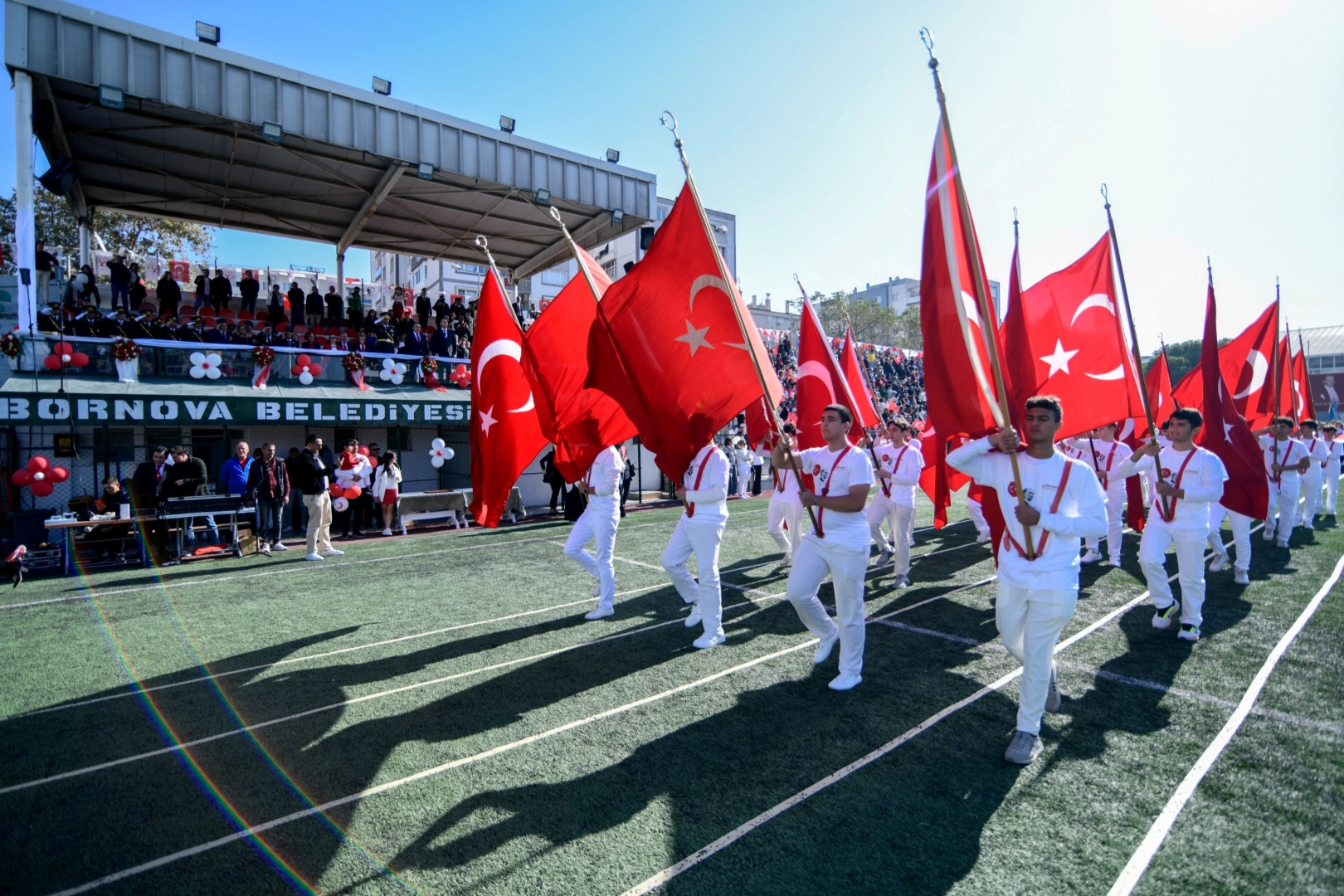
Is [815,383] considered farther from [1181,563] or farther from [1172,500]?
[1181,563]

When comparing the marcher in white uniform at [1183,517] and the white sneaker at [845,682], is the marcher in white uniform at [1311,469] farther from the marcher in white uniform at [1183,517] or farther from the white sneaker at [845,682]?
the white sneaker at [845,682]

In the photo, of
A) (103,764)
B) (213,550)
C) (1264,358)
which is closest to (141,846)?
(103,764)

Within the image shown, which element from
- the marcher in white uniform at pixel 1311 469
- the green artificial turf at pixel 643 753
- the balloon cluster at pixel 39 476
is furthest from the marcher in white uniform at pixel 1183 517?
the balloon cluster at pixel 39 476

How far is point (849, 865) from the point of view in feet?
10.9

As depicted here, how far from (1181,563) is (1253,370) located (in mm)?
6131

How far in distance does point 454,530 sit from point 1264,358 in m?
15.6

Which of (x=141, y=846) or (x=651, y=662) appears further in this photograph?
(x=651, y=662)

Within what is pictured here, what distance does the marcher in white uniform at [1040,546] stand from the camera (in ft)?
13.8

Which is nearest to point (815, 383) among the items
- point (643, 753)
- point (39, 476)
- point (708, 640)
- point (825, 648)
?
point (708, 640)

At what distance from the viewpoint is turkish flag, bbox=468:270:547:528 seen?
7.76 metres

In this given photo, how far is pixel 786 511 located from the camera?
10008 mm

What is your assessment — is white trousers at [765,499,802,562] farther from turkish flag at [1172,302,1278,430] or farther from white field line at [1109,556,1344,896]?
turkish flag at [1172,302,1278,430]

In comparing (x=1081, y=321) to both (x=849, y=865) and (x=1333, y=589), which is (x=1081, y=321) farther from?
(x=849, y=865)

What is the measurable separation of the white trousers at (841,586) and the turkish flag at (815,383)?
3.51 meters
